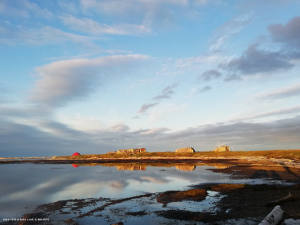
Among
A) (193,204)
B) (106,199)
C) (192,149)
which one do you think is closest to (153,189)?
(106,199)

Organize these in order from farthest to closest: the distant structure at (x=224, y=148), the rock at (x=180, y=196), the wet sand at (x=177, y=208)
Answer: the distant structure at (x=224, y=148) → the rock at (x=180, y=196) → the wet sand at (x=177, y=208)

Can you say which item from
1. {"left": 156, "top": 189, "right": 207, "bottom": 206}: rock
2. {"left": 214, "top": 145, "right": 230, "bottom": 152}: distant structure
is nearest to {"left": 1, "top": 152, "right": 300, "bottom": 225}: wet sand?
{"left": 156, "top": 189, "right": 207, "bottom": 206}: rock

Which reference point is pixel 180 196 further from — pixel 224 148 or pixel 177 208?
pixel 224 148

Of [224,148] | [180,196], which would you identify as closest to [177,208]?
[180,196]

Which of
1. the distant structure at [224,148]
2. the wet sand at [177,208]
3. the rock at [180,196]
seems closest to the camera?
the wet sand at [177,208]

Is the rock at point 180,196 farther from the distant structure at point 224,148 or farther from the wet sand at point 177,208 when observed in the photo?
the distant structure at point 224,148

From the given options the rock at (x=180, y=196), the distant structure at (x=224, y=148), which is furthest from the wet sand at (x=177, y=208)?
the distant structure at (x=224, y=148)

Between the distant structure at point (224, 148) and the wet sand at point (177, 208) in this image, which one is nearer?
the wet sand at point (177, 208)

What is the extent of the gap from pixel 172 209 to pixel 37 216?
31.3 ft

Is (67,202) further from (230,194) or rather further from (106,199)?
(230,194)

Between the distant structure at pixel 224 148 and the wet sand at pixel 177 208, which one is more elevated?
the distant structure at pixel 224 148

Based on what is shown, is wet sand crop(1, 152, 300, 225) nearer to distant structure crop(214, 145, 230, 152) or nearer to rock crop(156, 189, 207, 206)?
rock crop(156, 189, 207, 206)

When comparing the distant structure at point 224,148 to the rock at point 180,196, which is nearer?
the rock at point 180,196

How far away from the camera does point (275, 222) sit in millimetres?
11898
